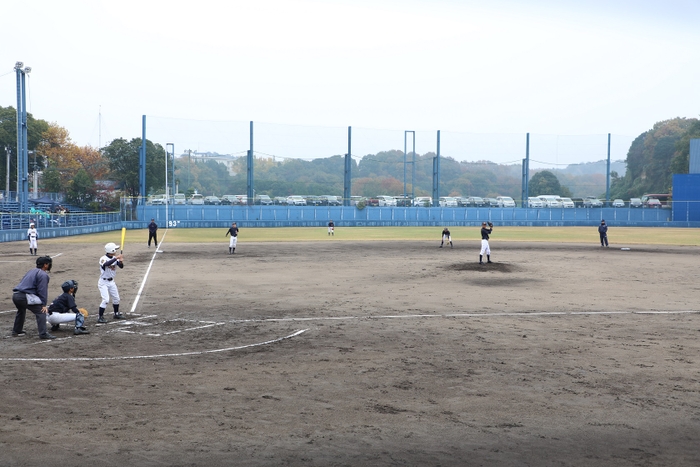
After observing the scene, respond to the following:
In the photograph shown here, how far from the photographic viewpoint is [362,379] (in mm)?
10266

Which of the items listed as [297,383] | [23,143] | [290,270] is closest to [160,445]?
[297,383]

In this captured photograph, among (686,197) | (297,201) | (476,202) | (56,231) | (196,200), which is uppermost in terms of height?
(686,197)

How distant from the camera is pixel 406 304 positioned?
18109mm

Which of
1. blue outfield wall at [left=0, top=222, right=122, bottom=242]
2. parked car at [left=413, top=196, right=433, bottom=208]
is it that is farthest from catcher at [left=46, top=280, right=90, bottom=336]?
parked car at [left=413, top=196, right=433, bottom=208]

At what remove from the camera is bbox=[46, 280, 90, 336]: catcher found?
13.9 meters

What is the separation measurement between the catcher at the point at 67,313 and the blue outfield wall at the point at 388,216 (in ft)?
200

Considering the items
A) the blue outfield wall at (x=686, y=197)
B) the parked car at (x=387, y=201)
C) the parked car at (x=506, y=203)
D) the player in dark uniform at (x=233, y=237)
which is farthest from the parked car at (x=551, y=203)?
the player in dark uniform at (x=233, y=237)

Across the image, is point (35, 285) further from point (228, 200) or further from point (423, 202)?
point (423, 202)

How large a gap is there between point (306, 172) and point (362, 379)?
4348 inches

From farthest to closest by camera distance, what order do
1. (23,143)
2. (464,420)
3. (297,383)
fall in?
(23,143)
(297,383)
(464,420)

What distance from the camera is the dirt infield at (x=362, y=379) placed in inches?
292

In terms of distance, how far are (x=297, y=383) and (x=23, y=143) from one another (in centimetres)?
5083

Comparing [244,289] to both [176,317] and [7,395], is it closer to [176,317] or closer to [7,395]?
[176,317]

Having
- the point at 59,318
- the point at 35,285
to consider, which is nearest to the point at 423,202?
the point at 59,318
